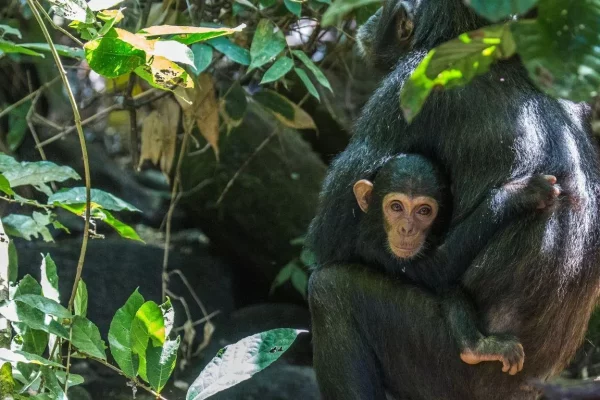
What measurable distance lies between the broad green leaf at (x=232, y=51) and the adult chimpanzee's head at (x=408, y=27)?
66 centimetres

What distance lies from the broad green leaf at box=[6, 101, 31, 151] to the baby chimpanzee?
9.75ft

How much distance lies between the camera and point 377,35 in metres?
3.86

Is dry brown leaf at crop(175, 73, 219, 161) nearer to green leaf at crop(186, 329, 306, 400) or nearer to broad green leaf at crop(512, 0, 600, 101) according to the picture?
green leaf at crop(186, 329, 306, 400)

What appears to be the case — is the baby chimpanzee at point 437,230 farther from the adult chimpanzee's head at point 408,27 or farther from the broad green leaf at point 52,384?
the broad green leaf at point 52,384

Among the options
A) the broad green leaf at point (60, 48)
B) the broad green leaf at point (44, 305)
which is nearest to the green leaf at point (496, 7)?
the broad green leaf at point (44, 305)

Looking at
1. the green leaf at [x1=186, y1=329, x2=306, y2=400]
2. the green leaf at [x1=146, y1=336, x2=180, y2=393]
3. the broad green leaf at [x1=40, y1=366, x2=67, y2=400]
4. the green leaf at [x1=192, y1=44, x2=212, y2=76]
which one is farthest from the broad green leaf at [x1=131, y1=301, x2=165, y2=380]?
the green leaf at [x1=192, y1=44, x2=212, y2=76]

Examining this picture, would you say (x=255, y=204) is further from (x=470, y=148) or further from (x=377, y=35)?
(x=470, y=148)

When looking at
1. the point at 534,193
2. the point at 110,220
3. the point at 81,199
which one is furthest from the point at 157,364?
the point at 534,193

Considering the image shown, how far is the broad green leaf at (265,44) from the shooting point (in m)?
4.29

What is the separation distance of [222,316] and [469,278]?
3.39 m

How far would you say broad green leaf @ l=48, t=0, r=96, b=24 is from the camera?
2395 mm

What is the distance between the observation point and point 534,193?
3.01 metres

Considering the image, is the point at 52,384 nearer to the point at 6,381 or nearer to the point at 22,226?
the point at 6,381

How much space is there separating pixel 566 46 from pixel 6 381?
6.82 feet
